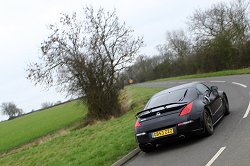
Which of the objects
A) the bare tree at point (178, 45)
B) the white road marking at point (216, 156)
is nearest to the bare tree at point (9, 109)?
the bare tree at point (178, 45)

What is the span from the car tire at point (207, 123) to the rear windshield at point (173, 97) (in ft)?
1.91

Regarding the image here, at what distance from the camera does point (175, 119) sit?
9633mm

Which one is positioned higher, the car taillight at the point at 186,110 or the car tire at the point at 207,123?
the car taillight at the point at 186,110

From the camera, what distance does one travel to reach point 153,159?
944 centimetres

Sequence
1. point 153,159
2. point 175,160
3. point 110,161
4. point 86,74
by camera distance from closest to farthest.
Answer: point 175,160, point 153,159, point 110,161, point 86,74

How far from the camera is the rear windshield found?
1044 centimetres

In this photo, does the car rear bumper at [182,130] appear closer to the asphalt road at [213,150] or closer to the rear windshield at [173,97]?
the asphalt road at [213,150]

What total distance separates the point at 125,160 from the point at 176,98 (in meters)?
2.16

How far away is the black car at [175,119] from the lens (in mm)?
9625

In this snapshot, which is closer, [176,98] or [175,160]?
[175,160]

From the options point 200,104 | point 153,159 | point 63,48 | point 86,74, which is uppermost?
point 63,48

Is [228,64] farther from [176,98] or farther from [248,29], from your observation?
[176,98]

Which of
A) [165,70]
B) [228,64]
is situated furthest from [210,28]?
[165,70]

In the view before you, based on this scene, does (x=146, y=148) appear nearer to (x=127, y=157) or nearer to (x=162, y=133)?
(x=127, y=157)
